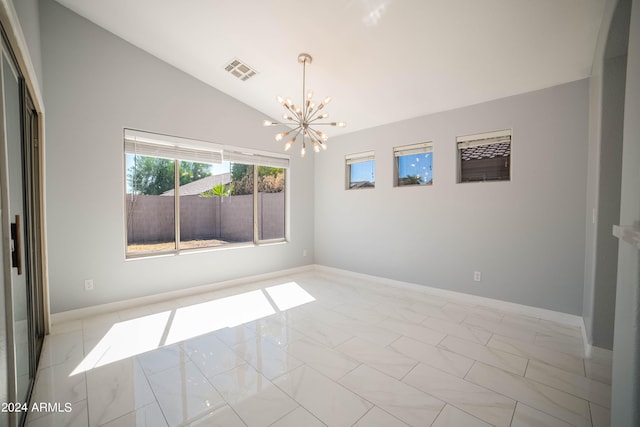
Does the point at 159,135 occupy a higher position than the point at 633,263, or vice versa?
the point at 159,135

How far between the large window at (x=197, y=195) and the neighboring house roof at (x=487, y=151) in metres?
3.03

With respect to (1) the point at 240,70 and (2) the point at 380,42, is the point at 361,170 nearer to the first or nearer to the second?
(2) the point at 380,42

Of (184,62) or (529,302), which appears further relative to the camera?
(184,62)

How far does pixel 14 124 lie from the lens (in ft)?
5.79

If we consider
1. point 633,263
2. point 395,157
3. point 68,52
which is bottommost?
point 633,263

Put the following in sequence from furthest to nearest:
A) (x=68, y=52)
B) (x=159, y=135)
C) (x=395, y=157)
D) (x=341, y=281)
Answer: (x=341, y=281), (x=395, y=157), (x=159, y=135), (x=68, y=52)

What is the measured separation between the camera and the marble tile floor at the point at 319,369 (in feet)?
5.49

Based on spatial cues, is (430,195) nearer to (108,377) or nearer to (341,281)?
(341,281)

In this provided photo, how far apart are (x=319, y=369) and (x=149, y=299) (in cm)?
265

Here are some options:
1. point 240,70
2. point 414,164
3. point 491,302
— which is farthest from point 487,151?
point 240,70

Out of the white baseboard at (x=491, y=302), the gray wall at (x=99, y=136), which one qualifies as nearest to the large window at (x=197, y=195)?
the gray wall at (x=99, y=136)

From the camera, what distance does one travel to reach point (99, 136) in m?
3.19

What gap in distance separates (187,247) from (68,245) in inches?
52.3

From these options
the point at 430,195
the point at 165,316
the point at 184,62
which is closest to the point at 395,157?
the point at 430,195
